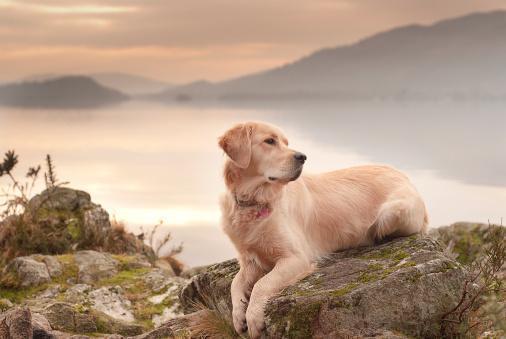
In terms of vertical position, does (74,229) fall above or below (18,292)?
above

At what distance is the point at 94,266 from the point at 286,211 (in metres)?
5.91

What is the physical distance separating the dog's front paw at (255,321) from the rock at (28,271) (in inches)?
238

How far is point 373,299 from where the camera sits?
5.92m

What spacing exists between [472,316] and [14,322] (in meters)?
4.42

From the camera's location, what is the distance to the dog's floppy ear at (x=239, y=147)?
672cm

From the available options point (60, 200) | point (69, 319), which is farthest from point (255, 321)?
point (60, 200)

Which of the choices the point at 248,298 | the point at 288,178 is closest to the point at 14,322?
the point at 248,298

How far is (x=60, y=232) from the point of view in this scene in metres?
13.5

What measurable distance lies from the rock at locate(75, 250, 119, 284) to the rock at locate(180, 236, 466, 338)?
19.6ft

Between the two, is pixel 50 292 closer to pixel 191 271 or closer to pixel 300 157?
pixel 191 271

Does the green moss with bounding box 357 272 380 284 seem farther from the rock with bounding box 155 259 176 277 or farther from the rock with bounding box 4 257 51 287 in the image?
the rock with bounding box 155 259 176 277

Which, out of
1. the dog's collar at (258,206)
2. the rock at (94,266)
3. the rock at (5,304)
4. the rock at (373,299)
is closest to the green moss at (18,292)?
the rock at (5,304)

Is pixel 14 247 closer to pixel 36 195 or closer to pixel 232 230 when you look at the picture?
pixel 36 195

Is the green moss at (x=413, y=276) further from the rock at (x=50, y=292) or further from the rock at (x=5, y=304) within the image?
the rock at (x=50, y=292)
